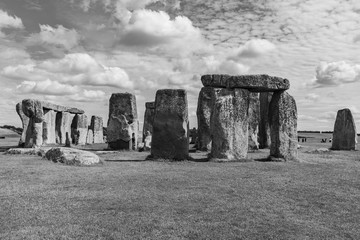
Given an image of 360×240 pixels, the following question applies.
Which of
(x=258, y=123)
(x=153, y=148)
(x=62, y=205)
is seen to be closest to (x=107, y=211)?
(x=62, y=205)

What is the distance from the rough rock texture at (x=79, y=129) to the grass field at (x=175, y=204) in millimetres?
18497

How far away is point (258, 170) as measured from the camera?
41.5 ft

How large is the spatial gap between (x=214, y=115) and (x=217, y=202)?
8.09 m

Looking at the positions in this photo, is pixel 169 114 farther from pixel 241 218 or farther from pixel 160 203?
pixel 241 218

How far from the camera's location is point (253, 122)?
22984 mm

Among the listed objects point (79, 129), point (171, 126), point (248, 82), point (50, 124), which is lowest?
point (171, 126)

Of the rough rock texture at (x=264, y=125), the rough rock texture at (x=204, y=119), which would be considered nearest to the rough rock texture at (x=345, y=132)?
the rough rock texture at (x=264, y=125)

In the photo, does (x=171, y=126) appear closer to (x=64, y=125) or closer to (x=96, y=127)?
→ (x=64, y=125)

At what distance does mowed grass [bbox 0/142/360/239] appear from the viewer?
589 cm

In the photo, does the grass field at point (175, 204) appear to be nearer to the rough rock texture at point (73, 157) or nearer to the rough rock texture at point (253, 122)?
the rough rock texture at point (73, 157)

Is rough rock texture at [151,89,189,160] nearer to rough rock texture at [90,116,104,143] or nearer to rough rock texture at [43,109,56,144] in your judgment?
rough rock texture at [43,109,56,144]

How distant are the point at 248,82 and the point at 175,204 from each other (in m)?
9.40

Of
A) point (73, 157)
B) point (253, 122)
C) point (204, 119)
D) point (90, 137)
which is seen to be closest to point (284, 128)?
point (204, 119)

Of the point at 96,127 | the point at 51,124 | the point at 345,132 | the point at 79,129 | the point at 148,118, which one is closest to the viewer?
the point at 345,132
